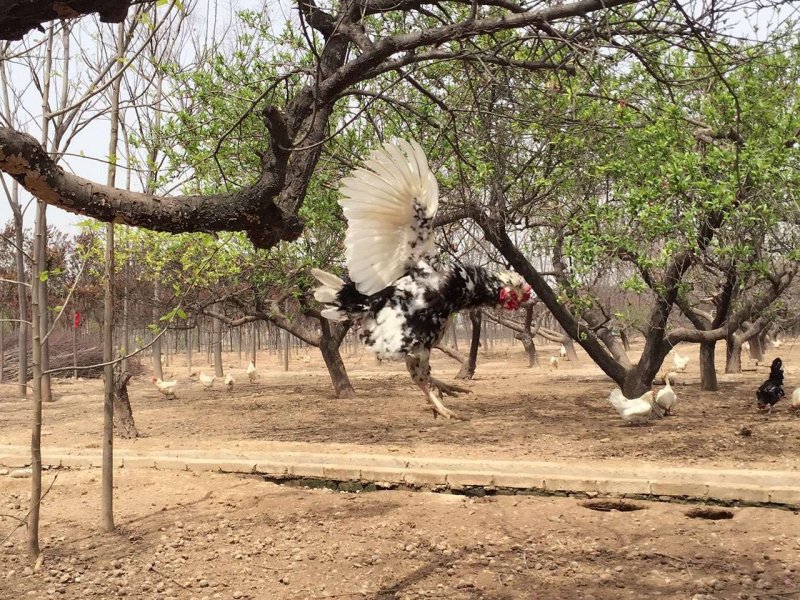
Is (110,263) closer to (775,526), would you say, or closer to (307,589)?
(307,589)

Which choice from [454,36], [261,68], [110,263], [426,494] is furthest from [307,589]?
[261,68]

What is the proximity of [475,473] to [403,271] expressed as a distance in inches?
116

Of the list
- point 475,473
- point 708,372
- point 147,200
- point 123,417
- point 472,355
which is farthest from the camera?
point 472,355

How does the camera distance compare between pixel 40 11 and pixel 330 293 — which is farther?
pixel 330 293

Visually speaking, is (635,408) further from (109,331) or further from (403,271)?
(109,331)

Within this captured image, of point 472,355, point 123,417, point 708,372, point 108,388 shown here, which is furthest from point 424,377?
point 472,355

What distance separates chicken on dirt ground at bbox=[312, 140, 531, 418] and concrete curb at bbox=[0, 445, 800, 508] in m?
2.56

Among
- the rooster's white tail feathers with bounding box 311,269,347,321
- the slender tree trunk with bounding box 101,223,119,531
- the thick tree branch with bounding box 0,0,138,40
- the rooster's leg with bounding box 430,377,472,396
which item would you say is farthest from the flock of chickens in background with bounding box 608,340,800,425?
the thick tree branch with bounding box 0,0,138,40

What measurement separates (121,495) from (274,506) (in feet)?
4.70

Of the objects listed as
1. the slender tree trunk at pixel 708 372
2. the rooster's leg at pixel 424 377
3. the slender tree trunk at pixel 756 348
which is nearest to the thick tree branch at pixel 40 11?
the rooster's leg at pixel 424 377

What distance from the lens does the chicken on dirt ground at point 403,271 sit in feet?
11.3

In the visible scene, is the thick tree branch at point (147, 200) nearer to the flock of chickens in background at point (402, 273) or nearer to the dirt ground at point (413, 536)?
the flock of chickens in background at point (402, 273)

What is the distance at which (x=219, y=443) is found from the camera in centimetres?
838

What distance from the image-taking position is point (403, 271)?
3596 mm
